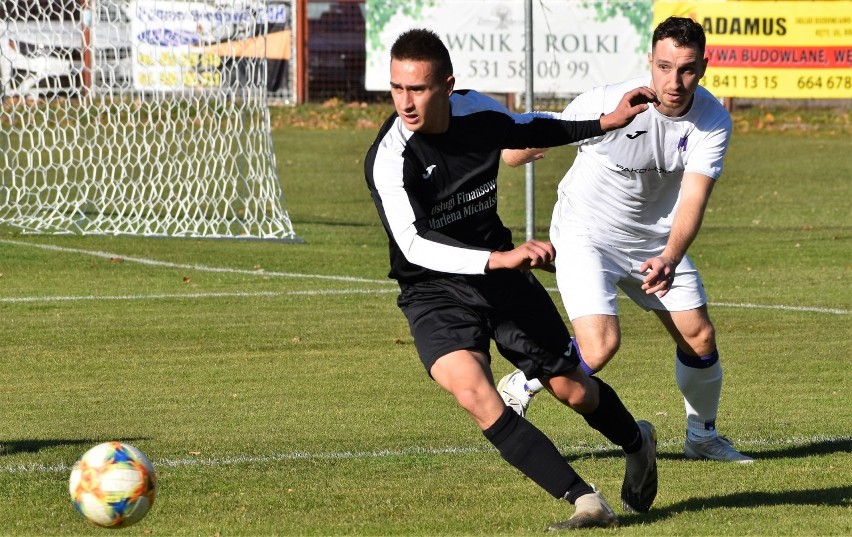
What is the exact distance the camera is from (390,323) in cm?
1138

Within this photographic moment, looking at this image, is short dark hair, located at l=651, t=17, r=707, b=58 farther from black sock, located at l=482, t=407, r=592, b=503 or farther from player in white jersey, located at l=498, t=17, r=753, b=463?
black sock, located at l=482, t=407, r=592, b=503

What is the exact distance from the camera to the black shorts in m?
5.82

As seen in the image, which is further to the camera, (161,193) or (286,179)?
(286,179)

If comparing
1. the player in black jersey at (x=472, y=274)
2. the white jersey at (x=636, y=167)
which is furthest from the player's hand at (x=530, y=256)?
the white jersey at (x=636, y=167)

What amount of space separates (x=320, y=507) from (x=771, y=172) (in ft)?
59.9

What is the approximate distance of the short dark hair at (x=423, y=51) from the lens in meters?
5.57

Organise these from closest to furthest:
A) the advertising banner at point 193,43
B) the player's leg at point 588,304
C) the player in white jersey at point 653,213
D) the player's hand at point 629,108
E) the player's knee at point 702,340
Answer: the player's hand at point 629,108
the player in white jersey at point 653,213
the player's leg at point 588,304
the player's knee at point 702,340
the advertising banner at point 193,43

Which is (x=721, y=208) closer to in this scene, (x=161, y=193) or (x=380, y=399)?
(x=161, y=193)

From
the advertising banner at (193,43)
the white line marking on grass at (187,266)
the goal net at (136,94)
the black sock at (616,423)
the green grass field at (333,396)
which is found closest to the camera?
the black sock at (616,423)

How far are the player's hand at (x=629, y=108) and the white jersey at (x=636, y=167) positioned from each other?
0.63 metres

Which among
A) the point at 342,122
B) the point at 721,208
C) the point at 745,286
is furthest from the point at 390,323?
the point at 342,122

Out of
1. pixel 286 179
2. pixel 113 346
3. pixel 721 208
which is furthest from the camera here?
pixel 286 179

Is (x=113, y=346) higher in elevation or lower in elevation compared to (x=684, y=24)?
lower

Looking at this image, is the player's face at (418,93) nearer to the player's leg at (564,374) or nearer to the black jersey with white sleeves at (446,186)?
the black jersey with white sleeves at (446,186)
